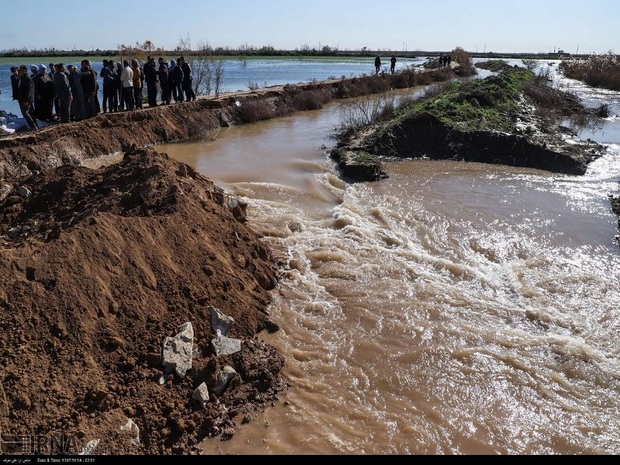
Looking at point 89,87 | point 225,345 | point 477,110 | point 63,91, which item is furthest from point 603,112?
point 225,345

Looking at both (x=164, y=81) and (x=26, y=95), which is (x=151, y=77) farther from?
(x=26, y=95)

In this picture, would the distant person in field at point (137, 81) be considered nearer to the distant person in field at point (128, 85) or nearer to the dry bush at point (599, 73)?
the distant person in field at point (128, 85)

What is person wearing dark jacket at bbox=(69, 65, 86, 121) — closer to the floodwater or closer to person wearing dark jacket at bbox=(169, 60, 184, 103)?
person wearing dark jacket at bbox=(169, 60, 184, 103)

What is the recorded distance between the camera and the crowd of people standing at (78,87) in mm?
12250

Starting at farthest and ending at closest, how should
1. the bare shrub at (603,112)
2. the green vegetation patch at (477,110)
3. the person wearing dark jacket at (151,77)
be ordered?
the bare shrub at (603,112)
the green vegetation patch at (477,110)
the person wearing dark jacket at (151,77)

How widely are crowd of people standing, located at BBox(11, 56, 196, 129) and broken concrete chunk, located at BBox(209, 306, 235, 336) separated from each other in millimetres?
9576

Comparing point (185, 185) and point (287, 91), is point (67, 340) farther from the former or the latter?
point (287, 91)

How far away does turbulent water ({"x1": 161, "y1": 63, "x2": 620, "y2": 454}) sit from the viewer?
181 inches

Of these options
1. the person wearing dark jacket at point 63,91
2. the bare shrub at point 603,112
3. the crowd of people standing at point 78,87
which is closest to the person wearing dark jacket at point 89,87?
the crowd of people standing at point 78,87

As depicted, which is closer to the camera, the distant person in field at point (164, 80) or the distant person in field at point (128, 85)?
the distant person in field at point (128, 85)

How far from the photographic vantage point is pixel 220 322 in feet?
18.3

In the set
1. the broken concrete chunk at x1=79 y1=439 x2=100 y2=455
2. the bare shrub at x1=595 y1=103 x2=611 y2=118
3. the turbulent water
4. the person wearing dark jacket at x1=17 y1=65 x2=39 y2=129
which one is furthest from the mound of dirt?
the bare shrub at x1=595 y1=103 x2=611 y2=118

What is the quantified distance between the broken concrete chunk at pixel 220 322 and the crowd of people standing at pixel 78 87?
958 cm

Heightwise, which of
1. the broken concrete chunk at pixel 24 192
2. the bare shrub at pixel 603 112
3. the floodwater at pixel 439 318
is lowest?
the floodwater at pixel 439 318
